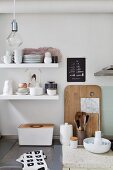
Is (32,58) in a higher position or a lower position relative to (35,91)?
higher

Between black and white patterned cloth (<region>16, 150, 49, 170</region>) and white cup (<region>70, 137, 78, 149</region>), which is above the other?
white cup (<region>70, 137, 78, 149</region>)

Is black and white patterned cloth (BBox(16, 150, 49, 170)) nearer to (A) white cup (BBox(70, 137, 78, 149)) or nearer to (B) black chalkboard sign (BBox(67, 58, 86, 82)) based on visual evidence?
(A) white cup (BBox(70, 137, 78, 149))

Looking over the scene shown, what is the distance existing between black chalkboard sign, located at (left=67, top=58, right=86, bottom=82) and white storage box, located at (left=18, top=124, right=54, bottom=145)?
55 cm

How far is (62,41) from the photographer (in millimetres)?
2311

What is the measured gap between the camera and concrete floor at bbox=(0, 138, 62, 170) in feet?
5.49

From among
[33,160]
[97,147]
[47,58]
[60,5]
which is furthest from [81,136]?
[60,5]

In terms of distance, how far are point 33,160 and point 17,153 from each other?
0.26m

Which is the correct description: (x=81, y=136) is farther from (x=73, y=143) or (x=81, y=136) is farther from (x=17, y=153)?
(x=17, y=153)

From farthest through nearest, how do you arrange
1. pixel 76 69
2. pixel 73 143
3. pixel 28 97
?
pixel 76 69
pixel 28 97
pixel 73 143

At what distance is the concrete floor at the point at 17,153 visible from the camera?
65.9 inches

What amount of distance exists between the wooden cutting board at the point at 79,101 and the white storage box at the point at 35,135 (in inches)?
9.7

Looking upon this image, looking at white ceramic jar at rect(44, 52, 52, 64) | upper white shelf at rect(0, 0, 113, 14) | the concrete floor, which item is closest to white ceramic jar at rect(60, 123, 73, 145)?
the concrete floor

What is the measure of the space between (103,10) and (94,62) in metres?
0.50

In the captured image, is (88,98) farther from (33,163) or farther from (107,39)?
(33,163)
